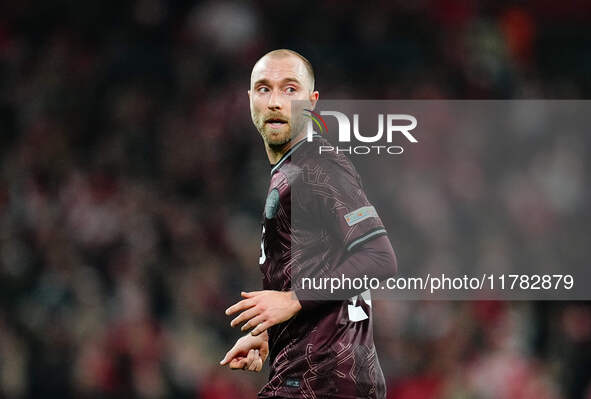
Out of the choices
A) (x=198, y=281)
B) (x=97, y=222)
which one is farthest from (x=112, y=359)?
(x=97, y=222)

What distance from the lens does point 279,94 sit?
3.22 metres

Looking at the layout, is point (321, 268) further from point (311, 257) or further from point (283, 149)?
point (283, 149)

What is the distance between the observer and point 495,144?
737cm

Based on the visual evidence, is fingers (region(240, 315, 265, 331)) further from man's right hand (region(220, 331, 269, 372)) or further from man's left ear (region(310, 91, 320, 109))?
man's left ear (region(310, 91, 320, 109))

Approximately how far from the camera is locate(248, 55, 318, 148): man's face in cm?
321

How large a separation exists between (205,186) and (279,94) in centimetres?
460

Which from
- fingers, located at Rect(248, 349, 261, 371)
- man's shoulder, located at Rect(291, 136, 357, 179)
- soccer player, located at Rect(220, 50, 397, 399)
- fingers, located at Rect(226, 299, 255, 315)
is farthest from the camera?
fingers, located at Rect(248, 349, 261, 371)

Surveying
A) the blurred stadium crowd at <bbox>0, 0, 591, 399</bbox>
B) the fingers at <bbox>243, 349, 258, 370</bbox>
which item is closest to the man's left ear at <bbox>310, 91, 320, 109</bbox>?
the fingers at <bbox>243, 349, 258, 370</bbox>

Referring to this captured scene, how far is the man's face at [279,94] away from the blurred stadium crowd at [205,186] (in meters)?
2.87

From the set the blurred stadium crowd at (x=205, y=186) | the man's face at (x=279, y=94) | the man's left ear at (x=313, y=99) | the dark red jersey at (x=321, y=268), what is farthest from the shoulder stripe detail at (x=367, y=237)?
the blurred stadium crowd at (x=205, y=186)

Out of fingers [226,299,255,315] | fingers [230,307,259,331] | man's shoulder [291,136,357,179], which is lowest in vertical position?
fingers [230,307,259,331]

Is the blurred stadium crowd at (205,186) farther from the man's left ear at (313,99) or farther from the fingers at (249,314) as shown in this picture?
the fingers at (249,314)

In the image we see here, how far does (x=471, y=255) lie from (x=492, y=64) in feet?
9.32

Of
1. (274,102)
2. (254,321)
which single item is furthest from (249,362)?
(274,102)
